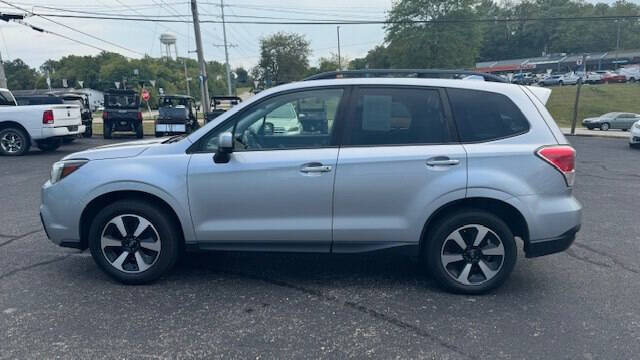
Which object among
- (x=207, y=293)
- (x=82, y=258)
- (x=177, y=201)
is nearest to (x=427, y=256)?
(x=207, y=293)

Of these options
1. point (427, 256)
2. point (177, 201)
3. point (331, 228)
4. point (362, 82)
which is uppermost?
point (362, 82)

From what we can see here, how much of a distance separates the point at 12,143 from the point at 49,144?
3.70 ft

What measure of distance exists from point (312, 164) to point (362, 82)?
2.73 ft

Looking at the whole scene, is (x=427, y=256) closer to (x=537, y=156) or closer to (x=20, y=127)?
(x=537, y=156)

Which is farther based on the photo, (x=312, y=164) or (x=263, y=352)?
(x=312, y=164)

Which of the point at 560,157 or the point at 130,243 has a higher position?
the point at 560,157

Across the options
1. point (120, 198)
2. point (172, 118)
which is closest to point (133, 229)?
point (120, 198)

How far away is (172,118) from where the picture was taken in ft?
58.3

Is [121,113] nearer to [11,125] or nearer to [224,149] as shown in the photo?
[11,125]

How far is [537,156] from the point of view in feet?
12.0

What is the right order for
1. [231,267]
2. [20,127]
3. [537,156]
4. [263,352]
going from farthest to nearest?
[20,127]
[231,267]
[537,156]
[263,352]

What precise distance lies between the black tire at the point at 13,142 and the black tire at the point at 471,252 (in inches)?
506

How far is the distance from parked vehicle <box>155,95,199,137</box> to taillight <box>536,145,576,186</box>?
572 inches

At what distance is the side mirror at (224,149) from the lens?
3615 mm
